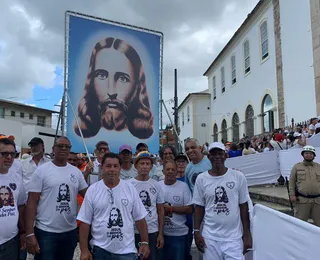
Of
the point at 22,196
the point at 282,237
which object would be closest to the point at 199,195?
the point at 282,237

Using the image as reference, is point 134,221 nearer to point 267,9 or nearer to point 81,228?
point 81,228

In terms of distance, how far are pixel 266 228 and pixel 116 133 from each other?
4.51m

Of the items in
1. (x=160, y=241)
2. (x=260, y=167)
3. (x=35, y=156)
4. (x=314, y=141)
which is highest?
(x=314, y=141)

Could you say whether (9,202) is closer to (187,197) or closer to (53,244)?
(53,244)

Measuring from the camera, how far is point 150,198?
3.32 meters

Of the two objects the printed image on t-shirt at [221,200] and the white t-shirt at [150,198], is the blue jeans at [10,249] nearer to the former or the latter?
the white t-shirt at [150,198]

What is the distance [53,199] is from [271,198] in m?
6.63

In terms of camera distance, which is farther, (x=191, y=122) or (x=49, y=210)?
(x=191, y=122)

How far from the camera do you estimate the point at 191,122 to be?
40.3 meters

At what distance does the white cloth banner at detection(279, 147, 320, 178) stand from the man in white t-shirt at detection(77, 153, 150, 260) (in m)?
8.38

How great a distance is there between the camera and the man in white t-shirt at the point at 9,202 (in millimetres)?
2758

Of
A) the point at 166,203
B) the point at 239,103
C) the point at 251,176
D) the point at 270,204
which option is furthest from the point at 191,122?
the point at 166,203

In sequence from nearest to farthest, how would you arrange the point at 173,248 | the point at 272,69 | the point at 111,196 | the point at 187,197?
the point at 111,196, the point at 173,248, the point at 187,197, the point at 272,69

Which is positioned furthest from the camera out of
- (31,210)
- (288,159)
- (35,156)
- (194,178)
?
(288,159)
